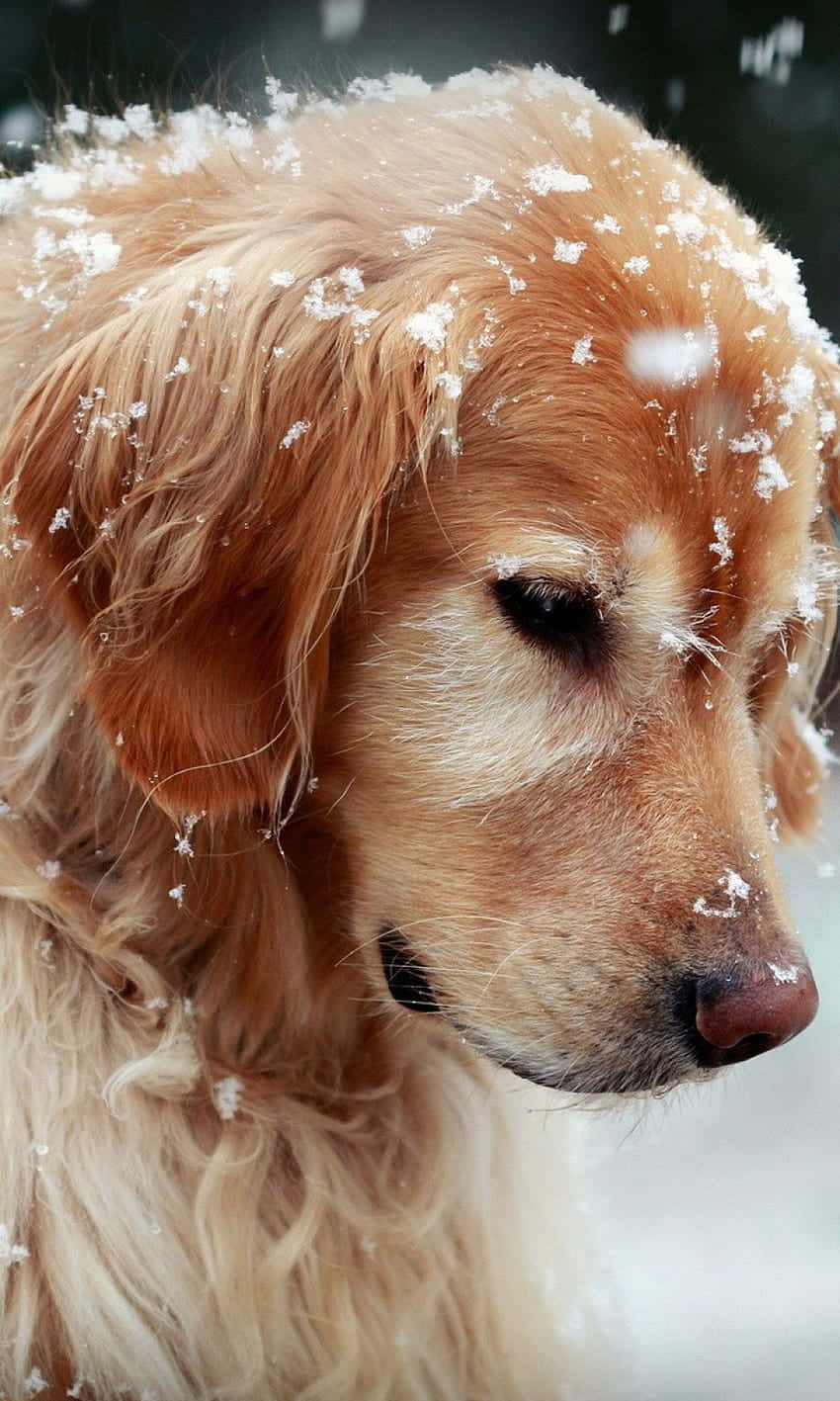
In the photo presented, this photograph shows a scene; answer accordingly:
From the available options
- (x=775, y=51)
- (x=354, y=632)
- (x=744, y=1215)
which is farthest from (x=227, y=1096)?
(x=775, y=51)

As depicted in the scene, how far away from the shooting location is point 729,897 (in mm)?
689

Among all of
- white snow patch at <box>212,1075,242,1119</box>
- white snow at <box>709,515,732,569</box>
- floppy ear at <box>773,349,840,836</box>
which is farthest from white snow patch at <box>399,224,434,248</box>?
white snow patch at <box>212,1075,242,1119</box>

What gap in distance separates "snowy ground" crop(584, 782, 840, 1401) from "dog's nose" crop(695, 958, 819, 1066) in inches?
8.7

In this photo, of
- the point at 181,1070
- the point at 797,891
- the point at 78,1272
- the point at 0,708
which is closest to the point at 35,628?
the point at 0,708

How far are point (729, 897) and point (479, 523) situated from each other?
25 centimetres

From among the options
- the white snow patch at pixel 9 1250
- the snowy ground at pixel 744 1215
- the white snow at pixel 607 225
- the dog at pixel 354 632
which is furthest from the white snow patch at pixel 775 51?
the white snow patch at pixel 9 1250

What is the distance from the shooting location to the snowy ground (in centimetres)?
93

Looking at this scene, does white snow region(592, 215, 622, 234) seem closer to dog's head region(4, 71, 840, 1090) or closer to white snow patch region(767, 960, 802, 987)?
dog's head region(4, 71, 840, 1090)

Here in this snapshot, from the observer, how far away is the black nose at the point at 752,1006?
0.67 meters

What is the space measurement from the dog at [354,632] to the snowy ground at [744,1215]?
256 millimetres

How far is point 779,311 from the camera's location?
741mm

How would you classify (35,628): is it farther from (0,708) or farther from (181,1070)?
(181,1070)

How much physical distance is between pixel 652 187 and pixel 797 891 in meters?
0.55

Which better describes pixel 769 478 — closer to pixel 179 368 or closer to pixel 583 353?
pixel 583 353
